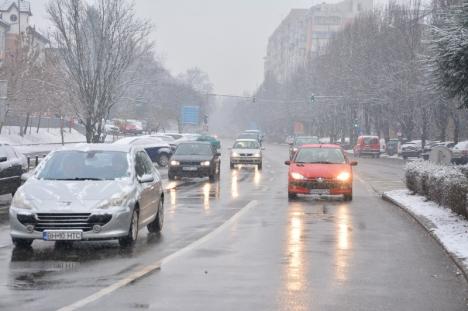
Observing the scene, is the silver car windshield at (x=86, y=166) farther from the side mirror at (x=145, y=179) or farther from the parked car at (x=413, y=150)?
the parked car at (x=413, y=150)

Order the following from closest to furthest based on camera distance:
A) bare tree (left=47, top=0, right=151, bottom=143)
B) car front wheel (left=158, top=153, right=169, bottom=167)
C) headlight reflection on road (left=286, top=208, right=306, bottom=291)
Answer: headlight reflection on road (left=286, top=208, right=306, bottom=291)
bare tree (left=47, top=0, right=151, bottom=143)
car front wheel (left=158, top=153, right=169, bottom=167)

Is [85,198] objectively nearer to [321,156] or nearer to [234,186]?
[321,156]

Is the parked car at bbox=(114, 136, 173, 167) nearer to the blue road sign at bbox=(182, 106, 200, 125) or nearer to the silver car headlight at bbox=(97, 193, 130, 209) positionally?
the silver car headlight at bbox=(97, 193, 130, 209)

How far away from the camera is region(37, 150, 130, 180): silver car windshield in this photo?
1196 cm

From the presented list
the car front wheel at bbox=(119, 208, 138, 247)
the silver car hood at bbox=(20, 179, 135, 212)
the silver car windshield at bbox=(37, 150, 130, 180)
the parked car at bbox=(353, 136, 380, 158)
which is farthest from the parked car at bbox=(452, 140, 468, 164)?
the silver car hood at bbox=(20, 179, 135, 212)

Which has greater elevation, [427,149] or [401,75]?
[401,75]

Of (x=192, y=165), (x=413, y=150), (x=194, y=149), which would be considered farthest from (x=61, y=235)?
(x=413, y=150)

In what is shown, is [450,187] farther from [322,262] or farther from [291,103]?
[291,103]

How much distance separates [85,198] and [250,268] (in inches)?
111

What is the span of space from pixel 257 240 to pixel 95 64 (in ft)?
85.7

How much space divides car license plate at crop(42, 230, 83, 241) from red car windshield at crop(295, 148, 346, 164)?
38.4 feet

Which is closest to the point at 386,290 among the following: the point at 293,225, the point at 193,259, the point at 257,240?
the point at 193,259

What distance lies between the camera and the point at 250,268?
961 cm

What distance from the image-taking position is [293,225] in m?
14.6
